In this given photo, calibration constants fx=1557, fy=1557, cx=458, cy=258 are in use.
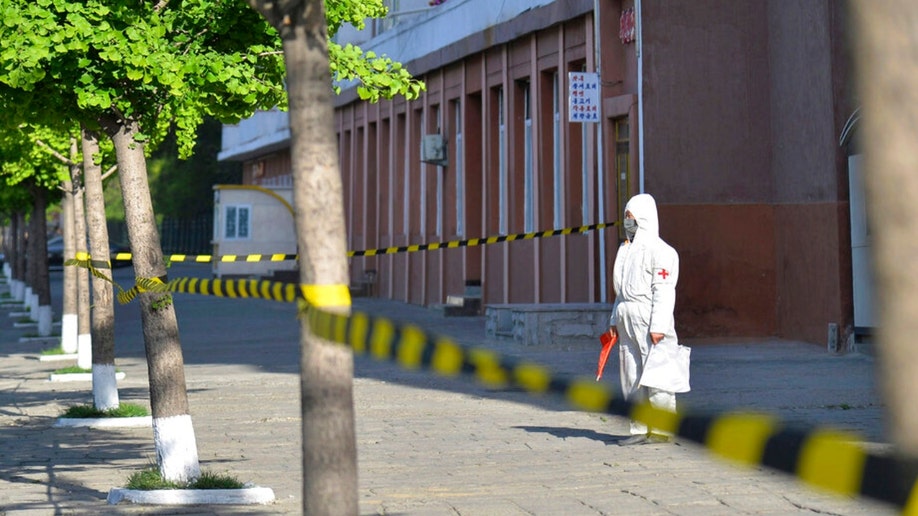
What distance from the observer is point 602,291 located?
70.6 ft

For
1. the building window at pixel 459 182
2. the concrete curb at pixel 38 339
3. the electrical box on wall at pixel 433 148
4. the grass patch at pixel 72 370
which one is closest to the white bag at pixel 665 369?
the grass patch at pixel 72 370

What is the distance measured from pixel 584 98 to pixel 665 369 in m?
10.8

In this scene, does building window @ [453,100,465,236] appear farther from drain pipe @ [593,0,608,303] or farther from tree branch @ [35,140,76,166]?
tree branch @ [35,140,76,166]

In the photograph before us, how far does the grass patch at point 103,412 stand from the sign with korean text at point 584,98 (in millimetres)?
9429

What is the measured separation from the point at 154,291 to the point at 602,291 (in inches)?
519

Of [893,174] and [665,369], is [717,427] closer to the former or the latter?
[893,174]

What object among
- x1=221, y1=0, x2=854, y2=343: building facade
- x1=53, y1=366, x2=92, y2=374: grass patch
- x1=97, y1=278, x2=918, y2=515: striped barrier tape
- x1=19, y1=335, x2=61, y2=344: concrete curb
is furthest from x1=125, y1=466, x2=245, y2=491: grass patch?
x1=19, y1=335, x2=61, y2=344: concrete curb

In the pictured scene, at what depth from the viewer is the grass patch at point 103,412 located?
1254cm

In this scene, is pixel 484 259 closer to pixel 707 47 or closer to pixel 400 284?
pixel 400 284

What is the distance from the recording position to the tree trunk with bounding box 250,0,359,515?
412cm

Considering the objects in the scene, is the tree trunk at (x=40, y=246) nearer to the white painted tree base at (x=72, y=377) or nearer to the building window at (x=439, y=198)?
the building window at (x=439, y=198)

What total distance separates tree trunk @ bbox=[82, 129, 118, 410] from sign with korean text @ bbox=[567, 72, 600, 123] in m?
8.40

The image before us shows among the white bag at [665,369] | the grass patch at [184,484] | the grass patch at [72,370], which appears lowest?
the grass patch at [184,484]

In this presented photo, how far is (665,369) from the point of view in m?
10.4
